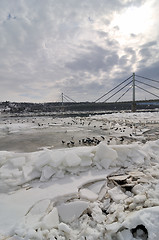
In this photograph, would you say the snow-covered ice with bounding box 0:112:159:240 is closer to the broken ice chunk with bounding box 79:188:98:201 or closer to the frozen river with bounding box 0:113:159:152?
the broken ice chunk with bounding box 79:188:98:201

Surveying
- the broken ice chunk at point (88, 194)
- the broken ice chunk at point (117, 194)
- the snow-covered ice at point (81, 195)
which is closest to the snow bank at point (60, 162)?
the snow-covered ice at point (81, 195)

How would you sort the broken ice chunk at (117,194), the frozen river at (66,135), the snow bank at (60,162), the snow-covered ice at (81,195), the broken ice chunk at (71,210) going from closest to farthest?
the snow-covered ice at (81,195) < the broken ice chunk at (71,210) < the broken ice chunk at (117,194) < the snow bank at (60,162) < the frozen river at (66,135)

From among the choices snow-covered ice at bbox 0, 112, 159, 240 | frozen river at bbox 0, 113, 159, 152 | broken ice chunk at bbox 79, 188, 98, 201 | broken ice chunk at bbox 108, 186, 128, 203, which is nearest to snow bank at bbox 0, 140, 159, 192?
snow-covered ice at bbox 0, 112, 159, 240

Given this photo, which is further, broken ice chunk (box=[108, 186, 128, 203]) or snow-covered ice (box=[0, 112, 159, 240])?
broken ice chunk (box=[108, 186, 128, 203])

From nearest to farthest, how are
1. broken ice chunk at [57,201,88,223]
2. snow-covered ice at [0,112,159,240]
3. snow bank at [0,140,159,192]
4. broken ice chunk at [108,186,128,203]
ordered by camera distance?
1. snow-covered ice at [0,112,159,240]
2. broken ice chunk at [57,201,88,223]
3. broken ice chunk at [108,186,128,203]
4. snow bank at [0,140,159,192]

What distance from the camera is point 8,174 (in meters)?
2.27

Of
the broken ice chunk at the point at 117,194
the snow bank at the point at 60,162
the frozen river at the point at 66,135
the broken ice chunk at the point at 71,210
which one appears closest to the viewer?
the broken ice chunk at the point at 71,210

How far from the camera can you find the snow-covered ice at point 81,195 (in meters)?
1.39

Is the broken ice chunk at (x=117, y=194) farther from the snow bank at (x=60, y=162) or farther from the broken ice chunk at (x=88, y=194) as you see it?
the snow bank at (x=60, y=162)

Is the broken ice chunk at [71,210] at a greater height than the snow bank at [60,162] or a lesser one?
lesser

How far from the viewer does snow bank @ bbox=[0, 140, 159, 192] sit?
2.29 metres

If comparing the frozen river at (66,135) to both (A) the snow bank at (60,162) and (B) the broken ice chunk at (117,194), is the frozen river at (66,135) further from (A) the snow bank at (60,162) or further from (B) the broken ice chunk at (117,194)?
(B) the broken ice chunk at (117,194)

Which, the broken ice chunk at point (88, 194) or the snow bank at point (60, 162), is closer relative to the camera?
the broken ice chunk at point (88, 194)

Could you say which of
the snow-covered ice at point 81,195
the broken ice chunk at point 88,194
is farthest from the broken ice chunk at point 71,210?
the broken ice chunk at point 88,194
